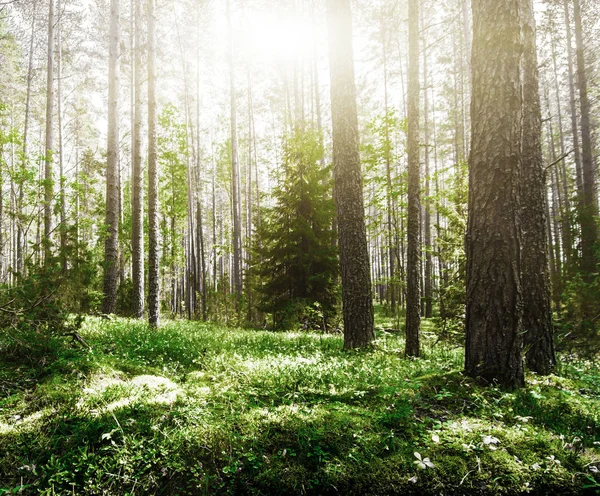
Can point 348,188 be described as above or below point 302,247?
above

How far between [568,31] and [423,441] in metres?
25.2

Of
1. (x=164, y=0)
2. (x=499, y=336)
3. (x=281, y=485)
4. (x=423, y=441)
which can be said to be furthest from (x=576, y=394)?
(x=164, y=0)

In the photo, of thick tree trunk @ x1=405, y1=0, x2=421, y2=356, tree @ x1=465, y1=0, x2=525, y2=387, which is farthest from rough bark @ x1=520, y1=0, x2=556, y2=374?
thick tree trunk @ x1=405, y1=0, x2=421, y2=356

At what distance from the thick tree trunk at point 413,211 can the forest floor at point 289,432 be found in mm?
1320

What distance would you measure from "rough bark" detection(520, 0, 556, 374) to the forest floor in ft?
1.62

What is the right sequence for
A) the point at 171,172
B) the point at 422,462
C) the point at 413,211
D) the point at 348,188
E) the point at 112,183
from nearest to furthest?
the point at 422,462 < the point at 413,211 < the point at 348,188 < the point at 112,183 < the point at 171,172

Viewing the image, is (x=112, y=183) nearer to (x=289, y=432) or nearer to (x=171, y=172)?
(x=289, y=432)

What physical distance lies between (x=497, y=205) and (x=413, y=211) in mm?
2065

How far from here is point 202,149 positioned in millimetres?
28062

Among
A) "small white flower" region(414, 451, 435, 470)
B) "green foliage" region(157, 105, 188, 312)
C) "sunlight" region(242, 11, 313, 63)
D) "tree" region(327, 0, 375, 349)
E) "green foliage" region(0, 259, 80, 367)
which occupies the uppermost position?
"sunlight" region(242, 11, 313, 63)

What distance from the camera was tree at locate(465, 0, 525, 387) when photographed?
136 inches

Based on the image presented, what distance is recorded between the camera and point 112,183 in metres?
10.2

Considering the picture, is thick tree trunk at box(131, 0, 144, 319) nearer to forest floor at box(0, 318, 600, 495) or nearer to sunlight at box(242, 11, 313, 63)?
forest floor at box(0, 318, 600, 495)

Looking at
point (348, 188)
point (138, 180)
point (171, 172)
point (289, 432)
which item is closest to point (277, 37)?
point (171, 172)
